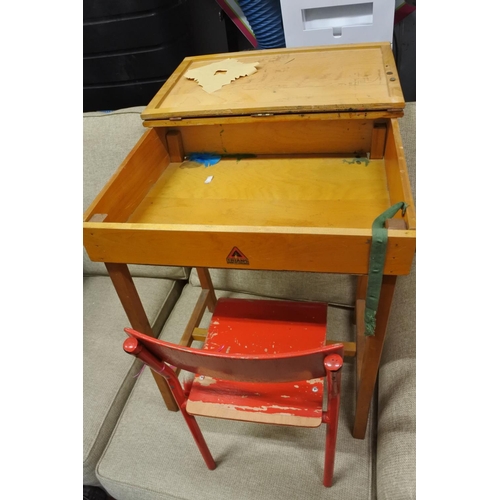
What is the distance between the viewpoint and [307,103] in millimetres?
807

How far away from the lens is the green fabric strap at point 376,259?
587mm

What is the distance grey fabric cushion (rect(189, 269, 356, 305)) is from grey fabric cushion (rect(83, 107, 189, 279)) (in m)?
0.48

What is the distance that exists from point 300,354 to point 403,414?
49cm

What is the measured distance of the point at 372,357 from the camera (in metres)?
0.80

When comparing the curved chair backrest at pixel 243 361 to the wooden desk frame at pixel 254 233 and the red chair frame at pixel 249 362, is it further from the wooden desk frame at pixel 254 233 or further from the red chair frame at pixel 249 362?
the wooden desk frame at pixel 254 233

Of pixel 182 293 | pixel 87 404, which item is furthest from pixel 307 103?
pixel 87 404

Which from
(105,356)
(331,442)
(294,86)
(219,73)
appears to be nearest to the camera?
(331,442)

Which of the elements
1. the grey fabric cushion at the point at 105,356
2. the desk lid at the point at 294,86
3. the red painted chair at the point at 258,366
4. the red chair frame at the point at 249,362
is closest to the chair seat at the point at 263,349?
the red painted chair at the point at 258,366

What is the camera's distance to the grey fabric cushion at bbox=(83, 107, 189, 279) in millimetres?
1267

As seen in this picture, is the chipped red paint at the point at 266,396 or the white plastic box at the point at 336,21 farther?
the white plastic box at the point at 336,21

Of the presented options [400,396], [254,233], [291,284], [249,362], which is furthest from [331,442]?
[291,284]

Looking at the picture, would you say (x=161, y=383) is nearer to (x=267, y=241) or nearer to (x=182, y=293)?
(x=182, y=293)

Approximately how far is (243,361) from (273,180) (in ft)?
1.67

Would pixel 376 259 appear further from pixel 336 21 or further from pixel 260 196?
pixel 336 21
